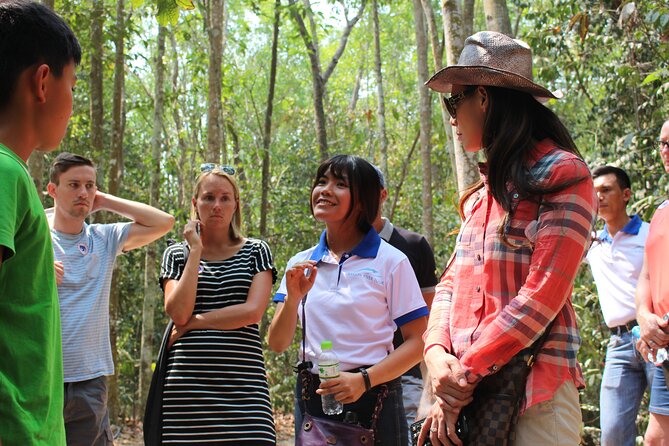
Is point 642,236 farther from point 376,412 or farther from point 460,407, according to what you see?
point 460,407

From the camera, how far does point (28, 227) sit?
5.45 feet

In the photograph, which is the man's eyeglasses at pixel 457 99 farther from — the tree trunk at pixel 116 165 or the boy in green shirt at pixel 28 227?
the tree trunk at pixel 116 165

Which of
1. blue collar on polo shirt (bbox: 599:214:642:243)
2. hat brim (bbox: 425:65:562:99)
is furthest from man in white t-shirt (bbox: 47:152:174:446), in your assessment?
blue collar on polo shirt (bbox: 599:214:642:243)

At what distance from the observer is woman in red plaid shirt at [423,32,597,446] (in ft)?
7.35

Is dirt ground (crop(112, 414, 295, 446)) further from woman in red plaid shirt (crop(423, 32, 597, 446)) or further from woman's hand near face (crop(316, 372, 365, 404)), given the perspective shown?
woman in red plaid shirt (crop(423, 32, 597, 446))

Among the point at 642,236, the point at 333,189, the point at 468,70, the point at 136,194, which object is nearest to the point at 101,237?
the point at 333,189

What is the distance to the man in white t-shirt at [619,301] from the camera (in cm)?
486

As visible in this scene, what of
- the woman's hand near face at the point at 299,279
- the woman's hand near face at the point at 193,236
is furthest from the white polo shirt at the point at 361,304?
the woman's hand near face at the point at 193,236

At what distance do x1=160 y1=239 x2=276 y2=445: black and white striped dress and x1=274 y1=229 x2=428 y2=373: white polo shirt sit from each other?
38 cm

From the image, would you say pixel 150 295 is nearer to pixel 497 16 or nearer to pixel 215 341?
pixel 497 16

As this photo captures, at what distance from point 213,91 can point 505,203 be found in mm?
6004

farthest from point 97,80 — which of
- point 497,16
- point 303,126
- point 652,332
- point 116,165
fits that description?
point 303,126

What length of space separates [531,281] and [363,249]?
133 centimetres

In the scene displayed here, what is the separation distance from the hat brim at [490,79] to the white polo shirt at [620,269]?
2875 mm
